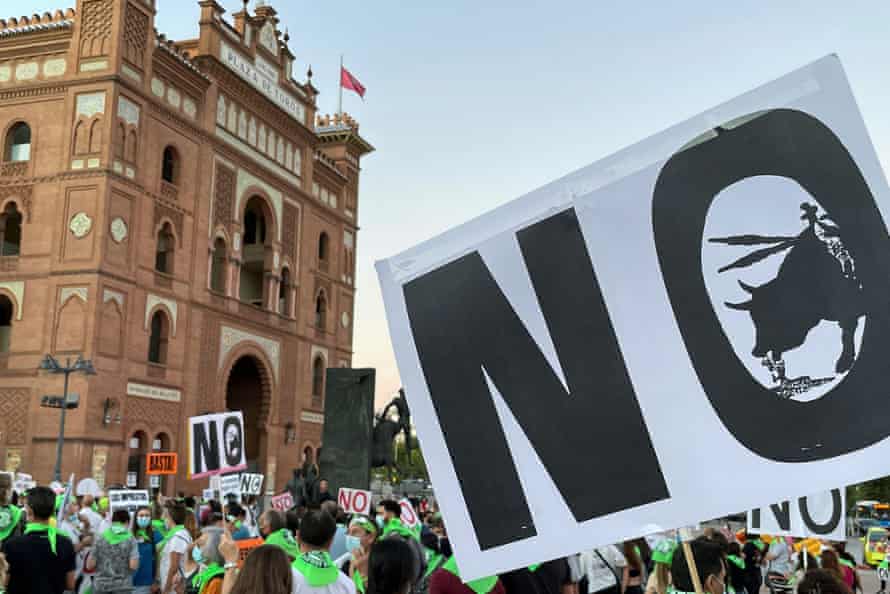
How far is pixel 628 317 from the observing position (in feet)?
8.82

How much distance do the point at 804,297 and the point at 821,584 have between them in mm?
2068

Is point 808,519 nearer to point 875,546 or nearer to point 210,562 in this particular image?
point 210,562

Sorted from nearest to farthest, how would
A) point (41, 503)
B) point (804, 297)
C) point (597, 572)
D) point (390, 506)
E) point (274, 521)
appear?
point (804, 297)
point (41, 503)
point (274, 521)
point (597, 572)
point (390, 506)

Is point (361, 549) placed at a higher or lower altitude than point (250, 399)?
lower

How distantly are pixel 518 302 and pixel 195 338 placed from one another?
2825 cm

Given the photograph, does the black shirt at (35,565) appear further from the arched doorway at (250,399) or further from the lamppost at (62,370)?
the arched doorway at (250,399)

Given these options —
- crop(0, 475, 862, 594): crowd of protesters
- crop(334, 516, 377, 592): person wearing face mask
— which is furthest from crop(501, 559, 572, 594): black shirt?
crop(334, 516, 377, 592): person wearing face mask

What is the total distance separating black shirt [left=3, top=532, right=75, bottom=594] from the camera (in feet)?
17.7

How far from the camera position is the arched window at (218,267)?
3156 cm

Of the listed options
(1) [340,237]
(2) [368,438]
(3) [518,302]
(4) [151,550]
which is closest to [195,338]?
(1) [340,237]

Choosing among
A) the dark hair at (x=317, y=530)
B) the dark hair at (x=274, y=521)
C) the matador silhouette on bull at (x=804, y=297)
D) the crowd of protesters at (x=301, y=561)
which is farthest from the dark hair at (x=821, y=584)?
the dark hair at (x=274, y=521)

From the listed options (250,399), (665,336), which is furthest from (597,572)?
(250,399)

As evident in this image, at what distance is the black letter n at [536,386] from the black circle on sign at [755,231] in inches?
9.9

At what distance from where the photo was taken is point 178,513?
326 inches
